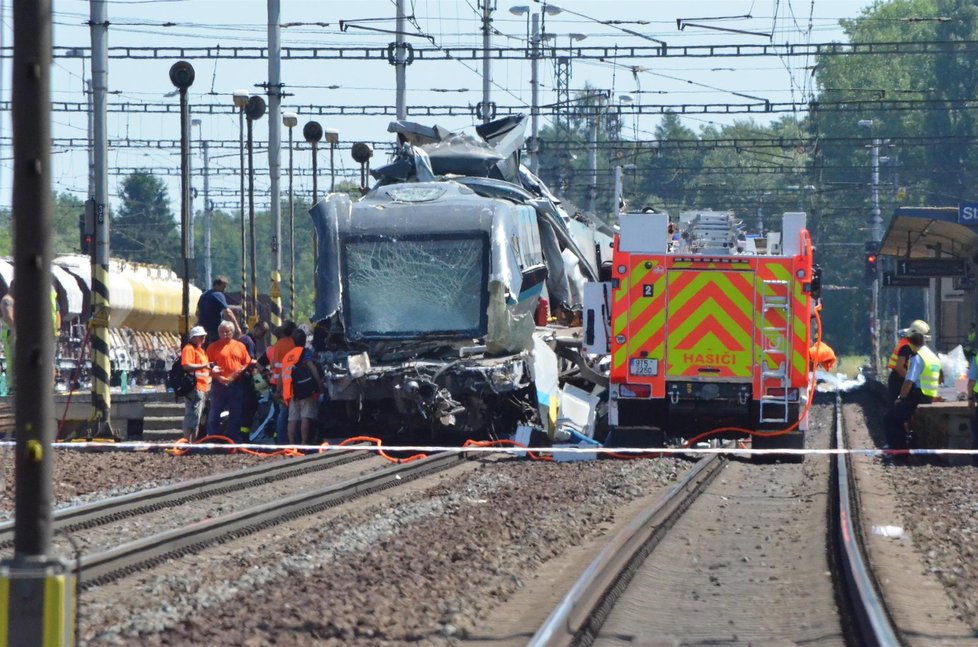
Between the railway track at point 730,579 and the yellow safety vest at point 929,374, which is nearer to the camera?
the railway track at point 730,579

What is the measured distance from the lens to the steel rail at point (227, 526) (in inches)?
384

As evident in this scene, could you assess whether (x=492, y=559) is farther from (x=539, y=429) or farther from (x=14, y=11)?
(x=539, y=429)

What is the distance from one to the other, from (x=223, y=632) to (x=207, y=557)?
9.66 ft

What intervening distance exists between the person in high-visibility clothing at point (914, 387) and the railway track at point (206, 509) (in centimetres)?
554

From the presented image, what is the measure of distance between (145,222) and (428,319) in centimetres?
9646

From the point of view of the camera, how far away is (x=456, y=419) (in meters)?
20.4

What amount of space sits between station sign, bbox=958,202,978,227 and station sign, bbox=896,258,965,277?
605 cm

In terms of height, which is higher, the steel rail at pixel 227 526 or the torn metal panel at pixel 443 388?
the torn metal panel at pixel 443 388

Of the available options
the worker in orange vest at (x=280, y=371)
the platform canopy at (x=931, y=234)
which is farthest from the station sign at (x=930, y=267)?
the worker in orange vest at (x=280, y=371)

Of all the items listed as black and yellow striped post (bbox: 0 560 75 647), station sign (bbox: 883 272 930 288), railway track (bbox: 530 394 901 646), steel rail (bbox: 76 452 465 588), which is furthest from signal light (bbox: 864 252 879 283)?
black and yellow striped post (bbox: 0 560 75 647)

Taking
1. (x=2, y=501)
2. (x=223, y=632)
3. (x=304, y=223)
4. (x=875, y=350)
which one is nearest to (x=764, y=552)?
(x=223, y=632)

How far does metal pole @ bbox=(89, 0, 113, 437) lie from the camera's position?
73.8ft

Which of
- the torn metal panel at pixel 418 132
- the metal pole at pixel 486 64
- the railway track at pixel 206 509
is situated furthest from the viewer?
the metal pole at pixel 486 64

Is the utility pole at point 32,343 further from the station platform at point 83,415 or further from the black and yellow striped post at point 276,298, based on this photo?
the black and yellow striped post at point 276,298
